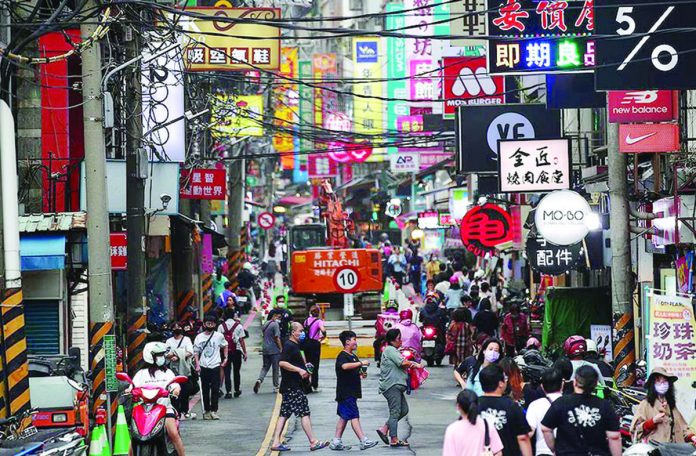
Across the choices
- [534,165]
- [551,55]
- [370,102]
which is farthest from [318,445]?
[370,102]

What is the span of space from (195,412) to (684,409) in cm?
1078

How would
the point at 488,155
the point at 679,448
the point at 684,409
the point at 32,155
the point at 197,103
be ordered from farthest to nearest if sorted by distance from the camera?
the point at 197,103, the point at 488,155, the point at 32,155, the point at 684,409, the point at 679,448

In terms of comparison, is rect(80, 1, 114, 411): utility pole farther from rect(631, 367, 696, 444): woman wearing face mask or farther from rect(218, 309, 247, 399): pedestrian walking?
rect(218, 309, 247, 399): pedestrian walking

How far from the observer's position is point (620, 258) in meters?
20.8

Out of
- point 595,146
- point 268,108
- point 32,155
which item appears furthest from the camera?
point 268,108

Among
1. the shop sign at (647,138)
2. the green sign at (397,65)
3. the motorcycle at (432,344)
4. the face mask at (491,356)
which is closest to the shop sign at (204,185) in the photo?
the motorcycle at (432,344)

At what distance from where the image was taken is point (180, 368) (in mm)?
24234

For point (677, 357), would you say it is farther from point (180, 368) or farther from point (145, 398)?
point (180, 368)

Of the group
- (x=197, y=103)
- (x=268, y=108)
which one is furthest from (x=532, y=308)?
(x=268, y=108)

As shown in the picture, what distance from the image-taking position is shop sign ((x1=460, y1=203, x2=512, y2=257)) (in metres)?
31.6

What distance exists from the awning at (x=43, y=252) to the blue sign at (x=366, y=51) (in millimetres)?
54427

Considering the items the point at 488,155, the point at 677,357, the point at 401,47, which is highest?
the point at 401,47

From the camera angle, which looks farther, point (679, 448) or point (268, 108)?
point (268, 108)

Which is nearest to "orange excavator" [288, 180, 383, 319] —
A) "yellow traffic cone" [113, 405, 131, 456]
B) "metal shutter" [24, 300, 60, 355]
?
"metal shutter" [24, 300, 60, 355]
